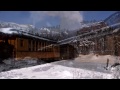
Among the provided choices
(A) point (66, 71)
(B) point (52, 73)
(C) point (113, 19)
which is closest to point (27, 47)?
(B) point (52, 73)

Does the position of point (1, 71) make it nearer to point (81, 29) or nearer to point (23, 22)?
point (23, 22)

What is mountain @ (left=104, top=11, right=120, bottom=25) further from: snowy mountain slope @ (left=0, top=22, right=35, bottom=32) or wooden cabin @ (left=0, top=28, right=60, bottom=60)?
snowy mountain slope @ (left=0, top=22, right=35, bottom=32)

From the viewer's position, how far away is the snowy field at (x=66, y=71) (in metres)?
4.30

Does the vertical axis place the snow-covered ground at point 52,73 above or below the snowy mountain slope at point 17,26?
below

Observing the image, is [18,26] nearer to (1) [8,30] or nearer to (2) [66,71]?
(1) [8,30]

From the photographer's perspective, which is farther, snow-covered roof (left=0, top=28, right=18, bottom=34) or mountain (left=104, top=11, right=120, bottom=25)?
snow-covered roof (left=0, top=28, right=18, bottom=34)

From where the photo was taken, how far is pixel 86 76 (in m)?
4.32

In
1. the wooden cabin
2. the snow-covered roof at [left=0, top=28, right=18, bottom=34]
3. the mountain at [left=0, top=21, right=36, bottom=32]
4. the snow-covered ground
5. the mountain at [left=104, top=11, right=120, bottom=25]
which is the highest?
the mountain at [left=104, top=11, right=120, bottom=25]

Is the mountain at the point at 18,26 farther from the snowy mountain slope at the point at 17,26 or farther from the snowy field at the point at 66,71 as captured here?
the snowy field at the point at 66,71

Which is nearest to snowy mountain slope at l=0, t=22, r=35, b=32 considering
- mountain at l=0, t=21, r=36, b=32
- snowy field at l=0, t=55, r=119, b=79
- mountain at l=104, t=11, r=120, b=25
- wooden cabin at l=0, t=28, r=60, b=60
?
mountain at l=0, t=21, r=36, b=32

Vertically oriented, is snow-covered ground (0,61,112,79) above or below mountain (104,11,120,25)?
below

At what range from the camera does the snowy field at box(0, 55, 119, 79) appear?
4.30 metres

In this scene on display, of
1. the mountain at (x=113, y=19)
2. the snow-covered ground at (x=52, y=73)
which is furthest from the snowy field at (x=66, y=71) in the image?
the mountain at (x=113, y=19)
